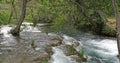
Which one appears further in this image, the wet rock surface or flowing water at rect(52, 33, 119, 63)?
flowing water at rect(52, 33, 119, 63)

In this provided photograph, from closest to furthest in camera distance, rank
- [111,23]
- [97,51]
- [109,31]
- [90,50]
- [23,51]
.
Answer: [23,51], [97,51], [90,50], [109,31], [111,23]

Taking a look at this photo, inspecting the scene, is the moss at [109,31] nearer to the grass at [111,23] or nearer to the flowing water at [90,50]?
the grass at [111,23]

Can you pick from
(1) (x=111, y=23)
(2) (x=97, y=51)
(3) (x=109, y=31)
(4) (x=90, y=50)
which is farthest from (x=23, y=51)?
(1) (x=111, y=23)

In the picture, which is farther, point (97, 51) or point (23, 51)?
point (97, 51)

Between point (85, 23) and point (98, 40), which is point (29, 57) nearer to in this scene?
point (98, 40)

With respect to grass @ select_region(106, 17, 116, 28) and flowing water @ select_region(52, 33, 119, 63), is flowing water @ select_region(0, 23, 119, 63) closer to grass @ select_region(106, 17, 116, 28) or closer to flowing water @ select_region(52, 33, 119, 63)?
flowing water @ select_region(52, 33, 119, 63)

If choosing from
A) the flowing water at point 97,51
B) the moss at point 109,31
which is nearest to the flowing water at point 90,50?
the flowing water at point 97,51

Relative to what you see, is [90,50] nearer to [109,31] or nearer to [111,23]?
[109,31]

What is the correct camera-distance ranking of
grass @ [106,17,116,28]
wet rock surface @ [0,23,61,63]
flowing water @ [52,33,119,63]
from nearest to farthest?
wet rock surface @ [0,23,61,63] → flowing water @ [52,33,119,63] → grass @ [106,17,116,28]

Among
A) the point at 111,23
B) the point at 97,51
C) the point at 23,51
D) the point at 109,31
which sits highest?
the point at 23,51

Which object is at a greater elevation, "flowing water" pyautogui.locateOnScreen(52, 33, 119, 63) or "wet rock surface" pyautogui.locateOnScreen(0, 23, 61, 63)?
"wet rock surface" pyautogui.locateOnScreen(0, 23, 61, 63)

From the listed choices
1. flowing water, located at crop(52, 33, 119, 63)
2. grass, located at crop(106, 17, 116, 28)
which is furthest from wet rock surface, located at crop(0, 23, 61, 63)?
grass, located at crop(106, 17, 116, 28)

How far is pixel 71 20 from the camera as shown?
2930cm

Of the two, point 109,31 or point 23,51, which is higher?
point 23,51
